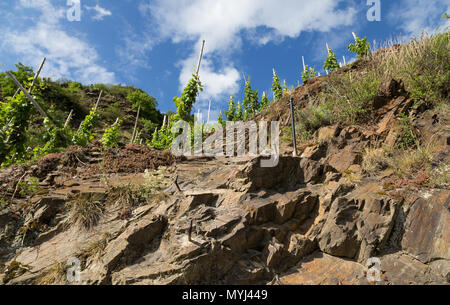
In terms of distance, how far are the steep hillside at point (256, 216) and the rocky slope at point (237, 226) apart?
18mm

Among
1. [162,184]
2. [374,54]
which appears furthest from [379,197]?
[374,54]

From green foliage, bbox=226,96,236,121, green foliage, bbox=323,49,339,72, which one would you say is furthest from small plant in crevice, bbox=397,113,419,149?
green foliage, bbox=226,96,236,121

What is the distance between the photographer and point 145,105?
3506cm

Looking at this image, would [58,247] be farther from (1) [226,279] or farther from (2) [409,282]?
(2) [409,282]

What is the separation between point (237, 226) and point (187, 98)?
6.59 m

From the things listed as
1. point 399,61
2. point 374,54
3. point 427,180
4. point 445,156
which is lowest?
point 427,180

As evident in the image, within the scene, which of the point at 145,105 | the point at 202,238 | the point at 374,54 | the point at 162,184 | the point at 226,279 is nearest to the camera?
the point at 226,279

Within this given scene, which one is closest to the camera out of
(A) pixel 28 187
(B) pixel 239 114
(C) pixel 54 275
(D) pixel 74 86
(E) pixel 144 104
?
(C) pixel 54 275

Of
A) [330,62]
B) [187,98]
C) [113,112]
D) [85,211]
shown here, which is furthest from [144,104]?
[85,211]

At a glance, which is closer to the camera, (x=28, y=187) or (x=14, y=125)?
(x=28, y=187)

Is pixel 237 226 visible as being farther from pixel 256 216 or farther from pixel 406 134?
pixel 406 134

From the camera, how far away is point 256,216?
12.5 ft

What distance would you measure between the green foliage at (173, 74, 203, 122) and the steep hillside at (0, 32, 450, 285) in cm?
376
